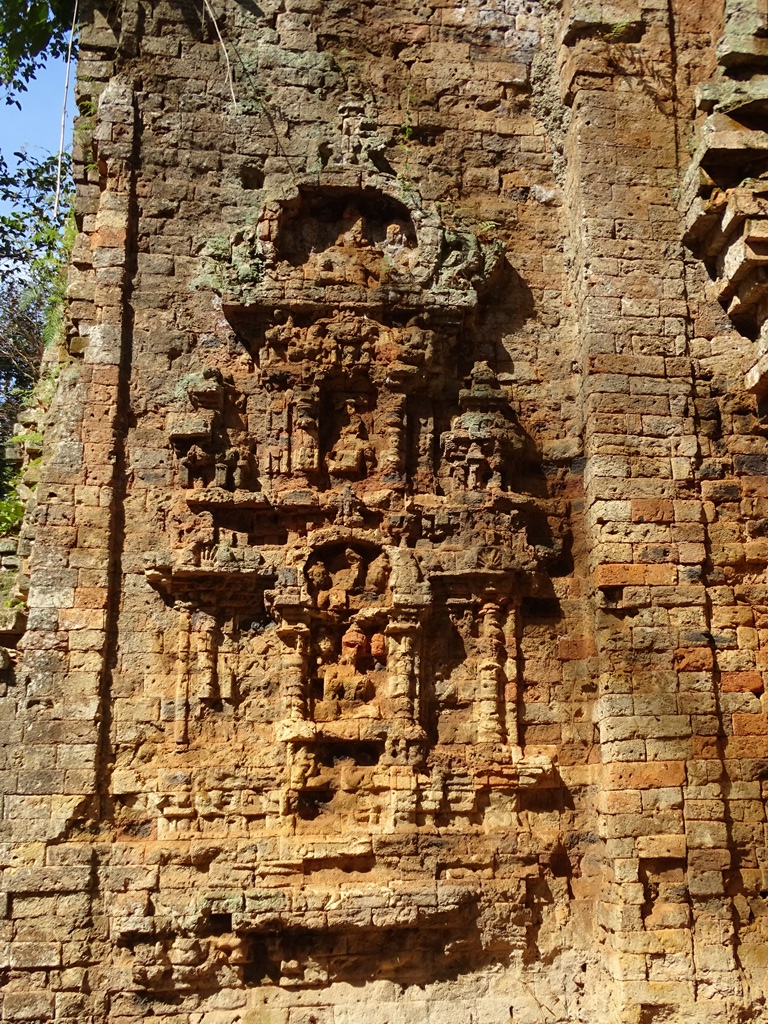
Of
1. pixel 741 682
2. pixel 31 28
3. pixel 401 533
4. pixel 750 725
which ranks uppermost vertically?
pixel 31 28

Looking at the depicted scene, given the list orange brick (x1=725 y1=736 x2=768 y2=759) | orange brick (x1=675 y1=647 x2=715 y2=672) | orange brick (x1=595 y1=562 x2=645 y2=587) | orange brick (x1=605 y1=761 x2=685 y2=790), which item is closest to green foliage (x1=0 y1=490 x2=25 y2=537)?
orange brick (x1=595 y1=562 x2=645 y2=587)

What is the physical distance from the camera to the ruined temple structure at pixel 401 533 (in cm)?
605

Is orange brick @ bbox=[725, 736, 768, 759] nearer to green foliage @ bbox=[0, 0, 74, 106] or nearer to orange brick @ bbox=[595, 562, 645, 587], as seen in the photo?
orange brick @ bbox=[595, 562, 645, 587]

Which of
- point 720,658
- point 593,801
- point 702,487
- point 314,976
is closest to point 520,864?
point 593,801

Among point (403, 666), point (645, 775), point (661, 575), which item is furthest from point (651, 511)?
point (403, 666)

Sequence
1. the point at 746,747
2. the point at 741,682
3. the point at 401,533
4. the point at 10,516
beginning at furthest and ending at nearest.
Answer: the point at 10,516 → the point at 401,533 → the point at 741,682 → the point at 746,747

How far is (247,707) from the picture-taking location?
6.50 meters

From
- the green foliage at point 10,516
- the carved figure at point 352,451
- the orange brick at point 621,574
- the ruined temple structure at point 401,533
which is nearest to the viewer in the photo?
the ruined temple structure at point 401,533

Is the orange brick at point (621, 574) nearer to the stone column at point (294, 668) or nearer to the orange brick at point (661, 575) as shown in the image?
the orange brick at point (661, 575)

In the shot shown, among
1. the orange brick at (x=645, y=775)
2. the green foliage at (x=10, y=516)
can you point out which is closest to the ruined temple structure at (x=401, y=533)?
the orange brick at (x=645, y=775)

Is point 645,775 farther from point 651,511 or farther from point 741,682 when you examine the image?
point 651,511

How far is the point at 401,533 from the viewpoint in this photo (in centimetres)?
685

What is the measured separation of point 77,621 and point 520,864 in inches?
143

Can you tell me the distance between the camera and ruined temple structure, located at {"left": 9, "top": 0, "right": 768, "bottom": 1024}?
6047mm
